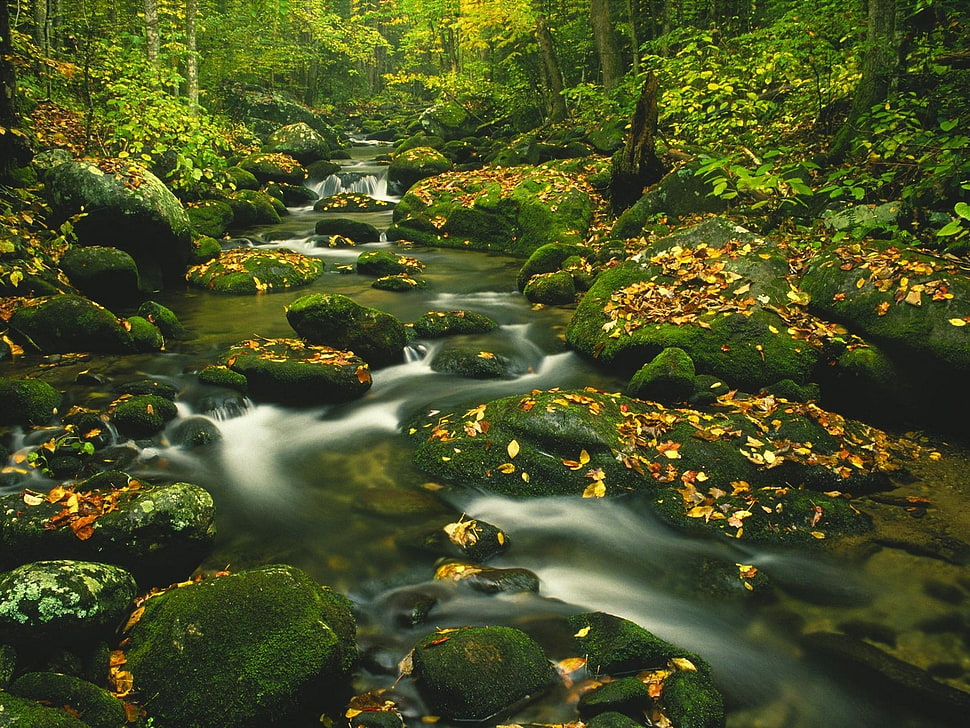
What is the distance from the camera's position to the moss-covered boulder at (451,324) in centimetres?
891

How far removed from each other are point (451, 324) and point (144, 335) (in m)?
3.95

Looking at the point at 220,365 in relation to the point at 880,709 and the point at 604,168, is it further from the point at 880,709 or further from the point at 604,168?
the point at 604,168

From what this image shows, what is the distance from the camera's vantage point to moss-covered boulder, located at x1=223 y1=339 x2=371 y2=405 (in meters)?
6.96

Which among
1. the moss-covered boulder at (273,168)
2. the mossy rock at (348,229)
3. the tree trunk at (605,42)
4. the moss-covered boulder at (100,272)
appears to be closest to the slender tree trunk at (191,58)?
the moss-covered boulder at (273,168)

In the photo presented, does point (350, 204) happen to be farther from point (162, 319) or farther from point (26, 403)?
point (26, 403)

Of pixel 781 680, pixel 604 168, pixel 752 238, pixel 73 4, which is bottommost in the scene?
pixel 781 680

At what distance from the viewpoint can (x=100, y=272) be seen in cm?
894

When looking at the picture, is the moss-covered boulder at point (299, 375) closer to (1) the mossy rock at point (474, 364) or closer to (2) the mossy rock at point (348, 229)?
(1) the mossy rock at point (474, 364)

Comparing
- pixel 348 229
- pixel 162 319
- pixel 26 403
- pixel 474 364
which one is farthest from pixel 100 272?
pixel 348 229

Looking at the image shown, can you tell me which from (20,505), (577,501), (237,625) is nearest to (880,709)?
(577,501)

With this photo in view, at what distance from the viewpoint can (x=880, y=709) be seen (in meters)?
3.44

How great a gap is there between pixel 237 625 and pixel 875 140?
10.7m

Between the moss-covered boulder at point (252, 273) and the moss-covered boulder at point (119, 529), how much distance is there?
697 cm

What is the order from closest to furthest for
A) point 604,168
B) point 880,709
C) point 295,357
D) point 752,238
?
1. point 880,709
2. point 295,357
3. point 752,238
4. point 604,168
